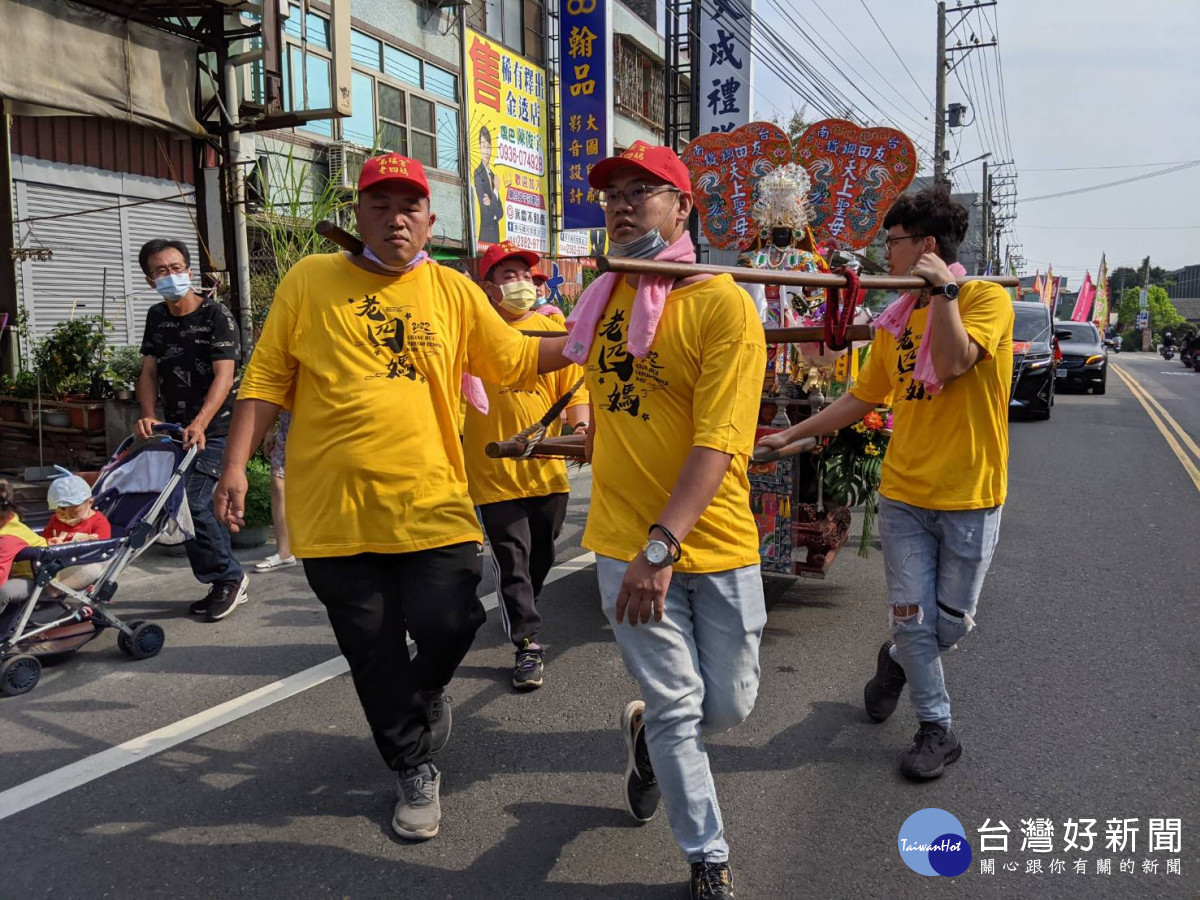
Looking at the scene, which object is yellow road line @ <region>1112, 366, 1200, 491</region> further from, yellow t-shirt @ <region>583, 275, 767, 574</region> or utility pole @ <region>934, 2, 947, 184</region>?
yellow t-shirt @ <region>583, 275, 767, 574</region>

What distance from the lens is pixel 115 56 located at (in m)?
6.96

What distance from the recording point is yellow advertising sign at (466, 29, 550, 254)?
16781 mm

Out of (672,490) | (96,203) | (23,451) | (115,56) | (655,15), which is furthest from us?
(655,15)

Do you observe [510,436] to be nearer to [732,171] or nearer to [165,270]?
[165,270]

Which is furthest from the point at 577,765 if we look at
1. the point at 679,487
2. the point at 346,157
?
the point at 346,157

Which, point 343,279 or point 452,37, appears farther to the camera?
point 452,37

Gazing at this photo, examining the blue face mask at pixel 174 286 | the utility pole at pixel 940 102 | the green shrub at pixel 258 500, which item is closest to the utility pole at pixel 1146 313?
the utility pole at pixel 940 102

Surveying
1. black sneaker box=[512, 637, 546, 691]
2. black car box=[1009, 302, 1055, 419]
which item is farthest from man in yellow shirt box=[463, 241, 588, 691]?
black car box=[1009, 302, 1055, 419]

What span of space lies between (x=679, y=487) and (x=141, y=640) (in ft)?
11.0

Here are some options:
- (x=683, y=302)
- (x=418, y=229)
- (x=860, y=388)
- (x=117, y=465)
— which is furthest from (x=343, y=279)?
(x=117, y=465)

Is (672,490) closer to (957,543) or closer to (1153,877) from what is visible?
(957,543)

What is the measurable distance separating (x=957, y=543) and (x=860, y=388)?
71cm

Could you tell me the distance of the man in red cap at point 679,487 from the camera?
240cm

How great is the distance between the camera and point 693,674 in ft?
8.25
